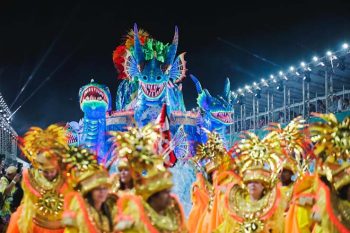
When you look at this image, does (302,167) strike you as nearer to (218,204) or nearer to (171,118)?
(218,204)

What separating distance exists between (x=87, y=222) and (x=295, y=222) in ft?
8.94

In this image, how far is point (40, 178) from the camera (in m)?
6.74

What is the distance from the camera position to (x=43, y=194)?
662 cm

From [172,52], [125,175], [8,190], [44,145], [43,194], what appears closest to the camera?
[125,175]

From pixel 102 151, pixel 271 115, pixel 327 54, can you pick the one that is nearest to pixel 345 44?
pixel 327 54

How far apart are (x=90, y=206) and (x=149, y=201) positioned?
69 centimetres

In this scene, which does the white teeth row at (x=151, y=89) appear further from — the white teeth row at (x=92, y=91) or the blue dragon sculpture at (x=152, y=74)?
the white teeth row at (x=92, y=91)

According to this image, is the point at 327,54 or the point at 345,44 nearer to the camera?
→ the point at 345,44

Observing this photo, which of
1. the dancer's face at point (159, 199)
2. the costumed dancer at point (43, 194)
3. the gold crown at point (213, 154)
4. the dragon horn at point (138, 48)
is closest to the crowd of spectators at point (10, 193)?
the costumed dancer at point (43, 194)

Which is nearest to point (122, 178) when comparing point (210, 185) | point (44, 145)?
point (44, 145)

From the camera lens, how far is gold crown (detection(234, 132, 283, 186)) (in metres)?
5.96

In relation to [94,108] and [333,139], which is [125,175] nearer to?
[333,139]

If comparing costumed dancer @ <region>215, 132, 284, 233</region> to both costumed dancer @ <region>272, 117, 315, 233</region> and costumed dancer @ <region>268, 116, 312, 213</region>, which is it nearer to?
costumed dancer @ <region>272, 117, 315, 233</region>

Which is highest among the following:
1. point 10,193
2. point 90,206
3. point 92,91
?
point 92,91
